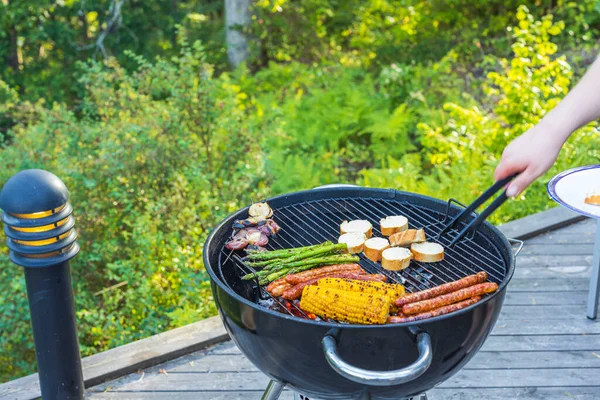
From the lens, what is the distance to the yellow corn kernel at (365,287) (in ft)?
6.01

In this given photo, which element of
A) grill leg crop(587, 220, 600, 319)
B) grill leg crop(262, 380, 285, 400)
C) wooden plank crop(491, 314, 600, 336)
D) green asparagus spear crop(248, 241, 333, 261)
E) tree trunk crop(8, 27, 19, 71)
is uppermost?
green asparagus spear crop(248, 241, 333, 261)

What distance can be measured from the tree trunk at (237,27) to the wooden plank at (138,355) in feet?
23.0

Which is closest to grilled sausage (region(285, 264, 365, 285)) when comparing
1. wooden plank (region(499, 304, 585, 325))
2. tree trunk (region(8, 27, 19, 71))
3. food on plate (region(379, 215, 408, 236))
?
food on plate (region(379, 215, 408, 236))

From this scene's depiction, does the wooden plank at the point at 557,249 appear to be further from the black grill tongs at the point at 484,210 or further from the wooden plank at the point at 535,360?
the black grill tongs at the point at 484,210

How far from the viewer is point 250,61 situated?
9.59 metres

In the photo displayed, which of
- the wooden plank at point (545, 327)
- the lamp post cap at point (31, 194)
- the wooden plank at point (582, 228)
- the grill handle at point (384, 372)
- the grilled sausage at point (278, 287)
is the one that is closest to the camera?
the grill handle at point (384, 372)

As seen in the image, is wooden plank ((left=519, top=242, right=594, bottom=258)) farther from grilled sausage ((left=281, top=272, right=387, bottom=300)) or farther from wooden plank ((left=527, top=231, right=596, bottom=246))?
grilled sausage ((left=281, top=272, right=387, bottom=300))

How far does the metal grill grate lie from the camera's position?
211cm

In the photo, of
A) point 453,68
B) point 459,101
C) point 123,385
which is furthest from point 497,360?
point 453,68

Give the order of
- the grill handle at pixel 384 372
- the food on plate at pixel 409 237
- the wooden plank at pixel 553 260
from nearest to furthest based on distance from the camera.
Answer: the grill handle at pixel 384 372
the food on plate at pixel 409 237
the wooden plank at pixel 553 260

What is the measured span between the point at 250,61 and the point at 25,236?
776 cm

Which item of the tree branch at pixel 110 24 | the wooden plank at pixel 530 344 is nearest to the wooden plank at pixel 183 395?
the wooden plank at pixel 530 344

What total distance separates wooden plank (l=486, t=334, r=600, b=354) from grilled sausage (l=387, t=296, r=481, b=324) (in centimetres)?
120

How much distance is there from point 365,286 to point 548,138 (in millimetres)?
708
